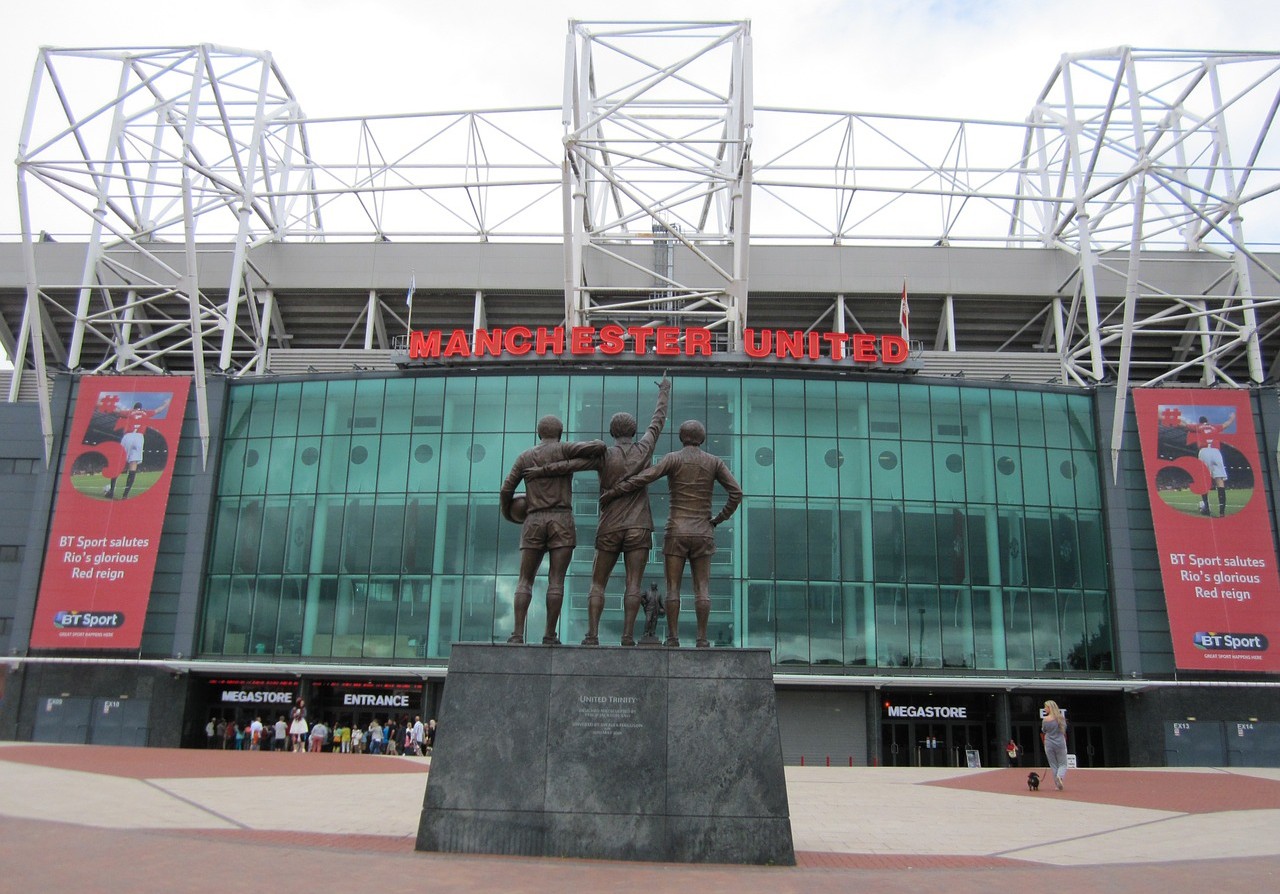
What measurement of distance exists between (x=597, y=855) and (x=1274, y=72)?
4132cm

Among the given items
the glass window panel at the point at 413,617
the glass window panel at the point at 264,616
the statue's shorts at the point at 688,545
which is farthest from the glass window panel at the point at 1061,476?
the glass window panel at the point at 264,616

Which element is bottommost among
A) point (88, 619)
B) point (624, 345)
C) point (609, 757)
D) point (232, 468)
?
point (609, 757)

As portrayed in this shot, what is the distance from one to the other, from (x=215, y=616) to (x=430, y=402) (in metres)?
11.2

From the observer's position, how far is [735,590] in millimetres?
37062

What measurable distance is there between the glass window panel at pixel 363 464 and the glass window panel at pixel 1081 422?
26.5m

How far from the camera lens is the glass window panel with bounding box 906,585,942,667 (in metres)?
36.9

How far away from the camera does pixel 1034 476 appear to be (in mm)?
38812

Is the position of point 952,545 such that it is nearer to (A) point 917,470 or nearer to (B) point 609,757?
(A) point 917,470

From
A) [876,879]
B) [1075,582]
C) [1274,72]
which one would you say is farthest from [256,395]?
[1274,72]

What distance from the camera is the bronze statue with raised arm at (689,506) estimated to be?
1454 centimetres

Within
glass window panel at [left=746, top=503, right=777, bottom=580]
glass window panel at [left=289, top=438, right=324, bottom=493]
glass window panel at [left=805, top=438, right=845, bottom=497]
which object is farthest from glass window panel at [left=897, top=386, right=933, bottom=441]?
glass window panel at [left=289, top=438, right=324, bottom=493]

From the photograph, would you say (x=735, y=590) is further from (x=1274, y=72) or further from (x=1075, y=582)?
(x=1274, y=72)

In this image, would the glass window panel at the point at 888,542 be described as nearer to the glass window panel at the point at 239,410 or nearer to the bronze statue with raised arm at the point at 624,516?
the bronze statue with raised arm at the point at 624,516

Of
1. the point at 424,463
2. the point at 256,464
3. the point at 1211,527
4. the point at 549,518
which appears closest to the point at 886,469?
the point at 1211,527
